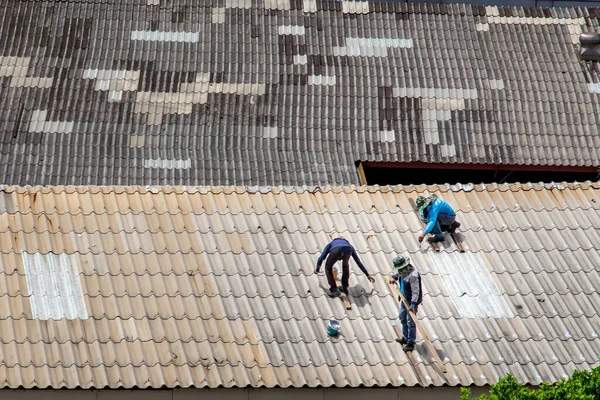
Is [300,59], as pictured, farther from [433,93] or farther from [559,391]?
[559,391]

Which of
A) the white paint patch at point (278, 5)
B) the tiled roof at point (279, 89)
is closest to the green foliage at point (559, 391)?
the tiled roof at point (279, 89)

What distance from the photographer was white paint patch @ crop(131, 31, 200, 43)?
3184cm

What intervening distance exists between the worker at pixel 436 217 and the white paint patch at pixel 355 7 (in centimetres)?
1373

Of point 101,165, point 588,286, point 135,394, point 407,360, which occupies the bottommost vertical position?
point 101,165

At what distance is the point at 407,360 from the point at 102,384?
439 centimetres

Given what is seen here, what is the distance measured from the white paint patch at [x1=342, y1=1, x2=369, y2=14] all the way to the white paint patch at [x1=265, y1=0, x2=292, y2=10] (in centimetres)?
151

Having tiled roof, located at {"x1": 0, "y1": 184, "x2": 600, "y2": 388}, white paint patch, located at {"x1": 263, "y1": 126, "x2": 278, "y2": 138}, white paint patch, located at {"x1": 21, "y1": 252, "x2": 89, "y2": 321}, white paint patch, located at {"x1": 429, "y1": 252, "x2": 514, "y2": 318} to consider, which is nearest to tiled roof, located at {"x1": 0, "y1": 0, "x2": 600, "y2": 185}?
white paint patch, located at {"x1": 263, "y1": 126, "x2": 278, "y2": 138}

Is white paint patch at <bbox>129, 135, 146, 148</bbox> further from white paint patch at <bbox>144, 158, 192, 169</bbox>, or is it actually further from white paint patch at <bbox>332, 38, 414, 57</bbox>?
white paint patch at <bbox>332, 38, 414, 57</bbox>

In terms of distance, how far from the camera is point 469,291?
19156mm

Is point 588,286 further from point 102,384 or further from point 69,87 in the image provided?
point 69,87

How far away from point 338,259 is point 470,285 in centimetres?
223

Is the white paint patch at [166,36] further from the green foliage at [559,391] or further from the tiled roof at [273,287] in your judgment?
the green foliage at [559,391]

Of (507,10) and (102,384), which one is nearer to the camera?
(102,384)

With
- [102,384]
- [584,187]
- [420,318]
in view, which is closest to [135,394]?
[102,384]
